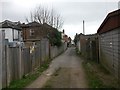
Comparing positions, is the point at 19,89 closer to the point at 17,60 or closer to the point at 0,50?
the point at 0,50

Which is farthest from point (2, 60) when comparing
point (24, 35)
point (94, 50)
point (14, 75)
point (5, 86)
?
point (24, 35)

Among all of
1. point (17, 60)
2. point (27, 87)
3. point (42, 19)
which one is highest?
point (42, 19)

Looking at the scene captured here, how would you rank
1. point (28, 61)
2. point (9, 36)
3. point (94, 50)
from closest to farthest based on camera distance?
1. point (28, 61)
2. point (94, 50)
3. point (9, 36)

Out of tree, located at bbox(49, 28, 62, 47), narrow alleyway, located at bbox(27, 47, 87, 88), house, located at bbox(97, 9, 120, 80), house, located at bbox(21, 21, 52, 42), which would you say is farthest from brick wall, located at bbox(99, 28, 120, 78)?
house, located at bbox(21, 21, 52, 42)

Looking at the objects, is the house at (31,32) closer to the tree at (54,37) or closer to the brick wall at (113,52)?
the tree at (54,37)

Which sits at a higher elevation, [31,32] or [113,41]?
[31,32]

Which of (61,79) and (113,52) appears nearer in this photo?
(61,79)

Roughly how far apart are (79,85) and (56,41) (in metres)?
36.5

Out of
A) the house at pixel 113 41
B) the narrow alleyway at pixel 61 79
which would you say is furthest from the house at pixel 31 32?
the house at pixel 113 41

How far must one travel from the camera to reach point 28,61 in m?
17.3

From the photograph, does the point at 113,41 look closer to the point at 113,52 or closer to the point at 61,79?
A: the point at 113,52

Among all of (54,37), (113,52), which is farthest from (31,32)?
(113,52)

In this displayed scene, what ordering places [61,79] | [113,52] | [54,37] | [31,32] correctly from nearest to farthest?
[61,79]
[113,52]
[54,37]
[31,32]

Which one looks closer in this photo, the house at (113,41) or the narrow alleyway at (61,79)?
the narrow alleyway at (61,79)
